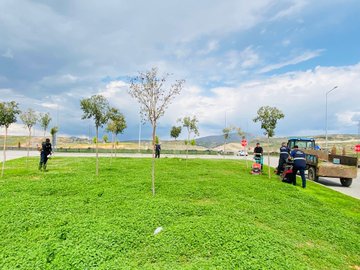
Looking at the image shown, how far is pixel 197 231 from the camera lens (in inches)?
277

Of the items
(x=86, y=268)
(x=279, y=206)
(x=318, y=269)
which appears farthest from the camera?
(x=279, y=206)

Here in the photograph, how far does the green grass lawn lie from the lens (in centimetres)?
582

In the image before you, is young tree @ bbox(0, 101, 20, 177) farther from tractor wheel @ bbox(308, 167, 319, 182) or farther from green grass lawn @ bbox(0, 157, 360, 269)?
tractor wheel @ bbox(308, 167, 319, 182)

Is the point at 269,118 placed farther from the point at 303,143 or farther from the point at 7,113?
the point at 7,113

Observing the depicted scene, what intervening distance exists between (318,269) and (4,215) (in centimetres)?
892

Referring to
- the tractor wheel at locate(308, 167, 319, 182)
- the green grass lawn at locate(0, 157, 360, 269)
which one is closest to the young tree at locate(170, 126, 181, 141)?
the tractor wheel at locate(308, 167, 319, 182)

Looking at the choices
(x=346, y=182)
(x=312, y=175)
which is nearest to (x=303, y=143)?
(x=312, y=175)

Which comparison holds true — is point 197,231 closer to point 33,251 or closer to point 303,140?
point 33,251

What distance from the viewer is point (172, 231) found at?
7180 millimetres

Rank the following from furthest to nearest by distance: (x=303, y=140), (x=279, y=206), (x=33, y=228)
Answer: (x=303, y=140) → (x=279, y=206) → (x=33, y=228)

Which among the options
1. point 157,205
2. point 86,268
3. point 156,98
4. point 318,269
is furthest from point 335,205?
point 86,268

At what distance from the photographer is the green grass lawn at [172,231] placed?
19.1 ft

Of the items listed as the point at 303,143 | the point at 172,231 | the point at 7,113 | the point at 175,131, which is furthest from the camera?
the point at 175,131

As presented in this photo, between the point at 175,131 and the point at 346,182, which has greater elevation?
the point at 175,131
